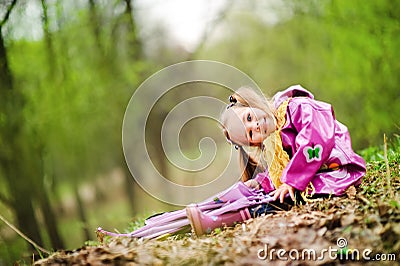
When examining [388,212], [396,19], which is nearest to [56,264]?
[388,212]

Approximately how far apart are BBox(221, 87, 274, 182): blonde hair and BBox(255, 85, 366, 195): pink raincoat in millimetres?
198

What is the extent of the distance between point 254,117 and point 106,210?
59.0 ft

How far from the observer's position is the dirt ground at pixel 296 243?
2461 mm

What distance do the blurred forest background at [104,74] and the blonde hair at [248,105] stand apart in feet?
9.75

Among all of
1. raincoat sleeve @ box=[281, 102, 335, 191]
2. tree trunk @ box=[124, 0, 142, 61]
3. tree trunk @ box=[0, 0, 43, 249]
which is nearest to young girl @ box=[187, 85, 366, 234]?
raincoat sleeve @ box=[281, 102, 335, 191]

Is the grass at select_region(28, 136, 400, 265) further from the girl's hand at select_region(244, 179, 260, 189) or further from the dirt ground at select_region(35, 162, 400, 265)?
the girl's hand at select_region(244, 179, 260, 189)

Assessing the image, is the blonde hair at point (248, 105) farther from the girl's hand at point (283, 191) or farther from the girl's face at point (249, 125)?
the girl's hand at point (283, 191)

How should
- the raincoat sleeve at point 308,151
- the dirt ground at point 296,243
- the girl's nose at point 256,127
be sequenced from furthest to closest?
the girl's nose at point 256,127 → the raincoat sleeve at point 308,151 → the dirt ground at point 296,243

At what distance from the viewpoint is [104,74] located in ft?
36.4

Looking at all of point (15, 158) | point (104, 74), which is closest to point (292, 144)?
point (15, 158)

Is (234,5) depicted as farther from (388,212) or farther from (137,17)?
(388,212)

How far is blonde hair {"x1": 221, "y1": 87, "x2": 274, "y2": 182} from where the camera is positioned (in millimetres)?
3549

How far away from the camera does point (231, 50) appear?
1936 cm

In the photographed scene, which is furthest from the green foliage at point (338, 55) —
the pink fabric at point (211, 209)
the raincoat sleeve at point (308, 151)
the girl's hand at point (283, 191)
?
the pink fabric at point (211, 209)
